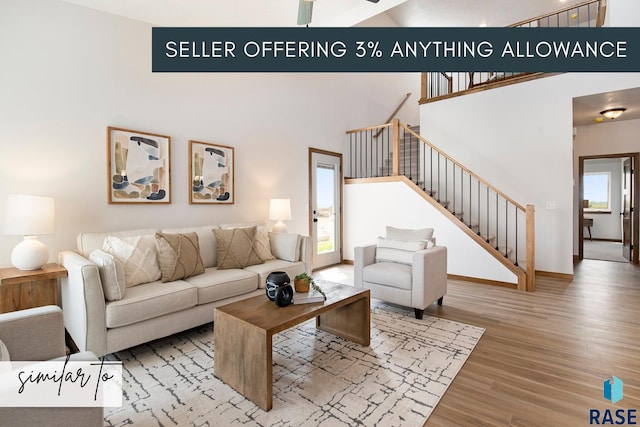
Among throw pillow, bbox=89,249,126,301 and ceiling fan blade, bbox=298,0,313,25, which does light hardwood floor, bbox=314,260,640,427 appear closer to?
throw pillow, bbox=89,249,126,301

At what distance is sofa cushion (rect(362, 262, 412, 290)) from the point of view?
3191 mm

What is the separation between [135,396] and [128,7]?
11.2ft

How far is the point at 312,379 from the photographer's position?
2133 millimetres

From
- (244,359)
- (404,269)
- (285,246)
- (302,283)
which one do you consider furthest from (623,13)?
(244,359)

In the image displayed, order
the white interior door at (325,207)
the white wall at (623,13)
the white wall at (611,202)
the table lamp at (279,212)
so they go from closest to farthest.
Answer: the white wall at (623,13) < the table lamp at (279,212) < the white interior door at (325,207) < the white wall at (611,202)

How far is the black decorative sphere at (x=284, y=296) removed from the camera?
7.22ft

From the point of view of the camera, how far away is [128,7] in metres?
3.08

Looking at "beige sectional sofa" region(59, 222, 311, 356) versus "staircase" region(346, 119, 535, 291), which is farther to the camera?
"staircase" region(346, 119, 535, 291)

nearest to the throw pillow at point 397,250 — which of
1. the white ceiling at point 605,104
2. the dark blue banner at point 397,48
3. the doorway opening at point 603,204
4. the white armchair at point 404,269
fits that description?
the white armchair at point 404,269

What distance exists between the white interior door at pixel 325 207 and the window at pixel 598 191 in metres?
8.62

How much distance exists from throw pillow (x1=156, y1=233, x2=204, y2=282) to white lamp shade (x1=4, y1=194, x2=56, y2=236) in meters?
0.83

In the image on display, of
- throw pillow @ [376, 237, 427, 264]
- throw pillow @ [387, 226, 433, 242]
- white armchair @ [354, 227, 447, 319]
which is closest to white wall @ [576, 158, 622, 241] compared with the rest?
throw pillow @ [387, 226, 433, 242]

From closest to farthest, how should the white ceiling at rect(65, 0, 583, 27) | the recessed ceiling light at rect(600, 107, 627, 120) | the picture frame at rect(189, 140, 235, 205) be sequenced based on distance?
the white ceiling at rect(65, 0, 583, 27)
the picture frame at rect(189, 140, 235, 205)
the recessed ceiling light at rect(600, 107, 627, 120)

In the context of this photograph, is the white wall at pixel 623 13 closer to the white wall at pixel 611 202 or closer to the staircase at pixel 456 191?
the staircase at pixel 456 191
